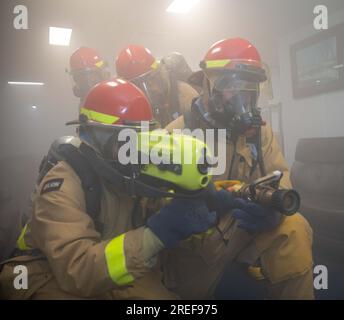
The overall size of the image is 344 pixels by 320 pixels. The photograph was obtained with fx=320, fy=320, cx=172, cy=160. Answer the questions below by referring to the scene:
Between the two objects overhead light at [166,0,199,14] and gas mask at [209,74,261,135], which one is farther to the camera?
overhead light at [166,0,199,14]

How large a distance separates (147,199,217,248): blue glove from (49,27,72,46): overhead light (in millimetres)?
936

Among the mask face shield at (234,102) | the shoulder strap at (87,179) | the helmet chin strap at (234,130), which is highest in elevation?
the mask face shield at (234,102)

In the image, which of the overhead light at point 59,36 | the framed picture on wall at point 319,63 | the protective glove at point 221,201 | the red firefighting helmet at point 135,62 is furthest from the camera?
the framed picture on wall at point 319,63

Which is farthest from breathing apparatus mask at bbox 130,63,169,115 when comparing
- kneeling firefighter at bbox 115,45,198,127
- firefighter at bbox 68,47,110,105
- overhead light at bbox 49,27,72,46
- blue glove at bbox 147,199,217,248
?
blue glove at bbox 147,199,217,248

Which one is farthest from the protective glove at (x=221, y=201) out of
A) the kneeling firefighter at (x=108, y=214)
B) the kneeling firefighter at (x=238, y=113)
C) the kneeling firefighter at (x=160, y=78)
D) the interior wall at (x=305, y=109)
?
the interior wall at (x=305, y=109)

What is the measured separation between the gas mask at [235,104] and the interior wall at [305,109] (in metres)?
1.03

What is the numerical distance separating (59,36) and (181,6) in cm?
56

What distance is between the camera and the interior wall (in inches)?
73.8

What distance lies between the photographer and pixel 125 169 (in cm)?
71

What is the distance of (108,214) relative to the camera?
0.79 metres

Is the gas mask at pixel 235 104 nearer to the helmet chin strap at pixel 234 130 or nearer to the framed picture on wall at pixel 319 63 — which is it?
the helmet chin strap at pixel 234 130

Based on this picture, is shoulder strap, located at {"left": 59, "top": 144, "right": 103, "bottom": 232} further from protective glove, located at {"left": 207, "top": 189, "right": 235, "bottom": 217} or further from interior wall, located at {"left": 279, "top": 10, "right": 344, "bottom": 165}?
interior wall, located at {"left": 279, "top": 10, "right": 344, "bottom": 165}

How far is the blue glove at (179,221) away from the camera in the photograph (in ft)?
2.17
